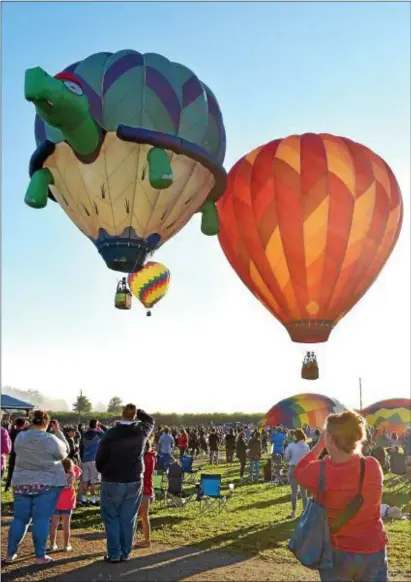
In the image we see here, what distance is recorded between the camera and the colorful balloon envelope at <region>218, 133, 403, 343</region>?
13.0 meters

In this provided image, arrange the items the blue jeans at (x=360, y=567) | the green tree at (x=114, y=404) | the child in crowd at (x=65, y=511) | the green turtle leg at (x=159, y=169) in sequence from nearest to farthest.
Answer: the blue jeans at (x=360, y=567) < the child in crowd at (x=65, y=511) < the green turtle leg at (x=159, y=169) < the green tree at (x=114, y=404)

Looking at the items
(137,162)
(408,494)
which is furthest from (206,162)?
(408,494)

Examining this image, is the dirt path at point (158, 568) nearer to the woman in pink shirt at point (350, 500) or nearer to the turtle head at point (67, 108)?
the woman in pink shirt at point (350, 500)

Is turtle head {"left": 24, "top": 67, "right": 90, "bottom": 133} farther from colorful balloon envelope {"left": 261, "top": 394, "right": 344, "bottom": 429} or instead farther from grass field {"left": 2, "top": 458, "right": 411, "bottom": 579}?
colorful balloon envelope {"left": 261, "top": 394, "right": 344, "bottom": 429}

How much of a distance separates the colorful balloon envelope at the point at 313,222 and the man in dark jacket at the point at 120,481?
7689 millimetres

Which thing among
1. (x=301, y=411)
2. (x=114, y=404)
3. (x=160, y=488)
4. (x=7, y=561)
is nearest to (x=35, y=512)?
(x=7, y=561)

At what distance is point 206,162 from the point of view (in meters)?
10.3

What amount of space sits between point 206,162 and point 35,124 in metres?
2.76

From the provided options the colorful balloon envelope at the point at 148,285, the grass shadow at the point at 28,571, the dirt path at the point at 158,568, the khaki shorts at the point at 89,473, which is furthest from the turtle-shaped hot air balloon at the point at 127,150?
the colorful balloon envelope at the point at 148,285

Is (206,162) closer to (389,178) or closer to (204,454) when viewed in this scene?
(389,178)

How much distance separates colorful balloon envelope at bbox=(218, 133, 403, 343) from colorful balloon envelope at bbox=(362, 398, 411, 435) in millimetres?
19555

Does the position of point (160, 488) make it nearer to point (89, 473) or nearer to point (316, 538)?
point (89, 473)

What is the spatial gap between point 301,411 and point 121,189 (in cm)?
2723

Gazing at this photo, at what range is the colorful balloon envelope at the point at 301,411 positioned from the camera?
34719 millimetres
